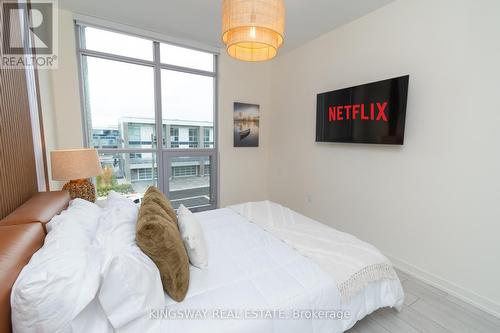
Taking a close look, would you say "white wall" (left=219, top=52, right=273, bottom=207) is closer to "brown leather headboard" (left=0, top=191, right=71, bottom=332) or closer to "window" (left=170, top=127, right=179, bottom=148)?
"window" (left=170, top=127, right=179, bottom=148)

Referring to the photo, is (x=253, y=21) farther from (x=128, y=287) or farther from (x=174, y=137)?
(x=174, y=137)

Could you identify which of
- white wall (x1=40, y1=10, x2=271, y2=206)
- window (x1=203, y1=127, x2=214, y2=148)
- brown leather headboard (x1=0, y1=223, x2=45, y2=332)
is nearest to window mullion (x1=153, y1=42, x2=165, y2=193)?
window (x1=203, y1=127, x2=214, y2=148)

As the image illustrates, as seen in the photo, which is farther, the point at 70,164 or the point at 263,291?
the point at 70,164

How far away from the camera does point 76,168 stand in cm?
192

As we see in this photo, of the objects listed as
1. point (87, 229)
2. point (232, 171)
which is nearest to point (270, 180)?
point (232, 171)

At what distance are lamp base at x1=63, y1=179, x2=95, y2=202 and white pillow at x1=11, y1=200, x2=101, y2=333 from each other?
3.92 ft

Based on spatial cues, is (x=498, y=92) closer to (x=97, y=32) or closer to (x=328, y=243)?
(x=328, y=243)

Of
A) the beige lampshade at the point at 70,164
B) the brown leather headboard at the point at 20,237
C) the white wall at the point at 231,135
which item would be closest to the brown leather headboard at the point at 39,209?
the brown leather headboard at the point at 20,237

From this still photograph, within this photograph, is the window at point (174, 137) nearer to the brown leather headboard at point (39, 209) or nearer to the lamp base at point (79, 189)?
the lamp base at point (79, 189)

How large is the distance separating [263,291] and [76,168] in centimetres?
188

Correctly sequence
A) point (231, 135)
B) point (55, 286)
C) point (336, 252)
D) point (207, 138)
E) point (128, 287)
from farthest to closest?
point (231, 135), point (207, 138), point (336, 252), point (128, 287), point (55, 286)

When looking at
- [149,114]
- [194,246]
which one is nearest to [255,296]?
[194,246]

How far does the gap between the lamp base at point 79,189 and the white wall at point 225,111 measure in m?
0.53

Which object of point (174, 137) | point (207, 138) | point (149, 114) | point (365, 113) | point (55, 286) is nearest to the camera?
Answer: point (55, 286)
